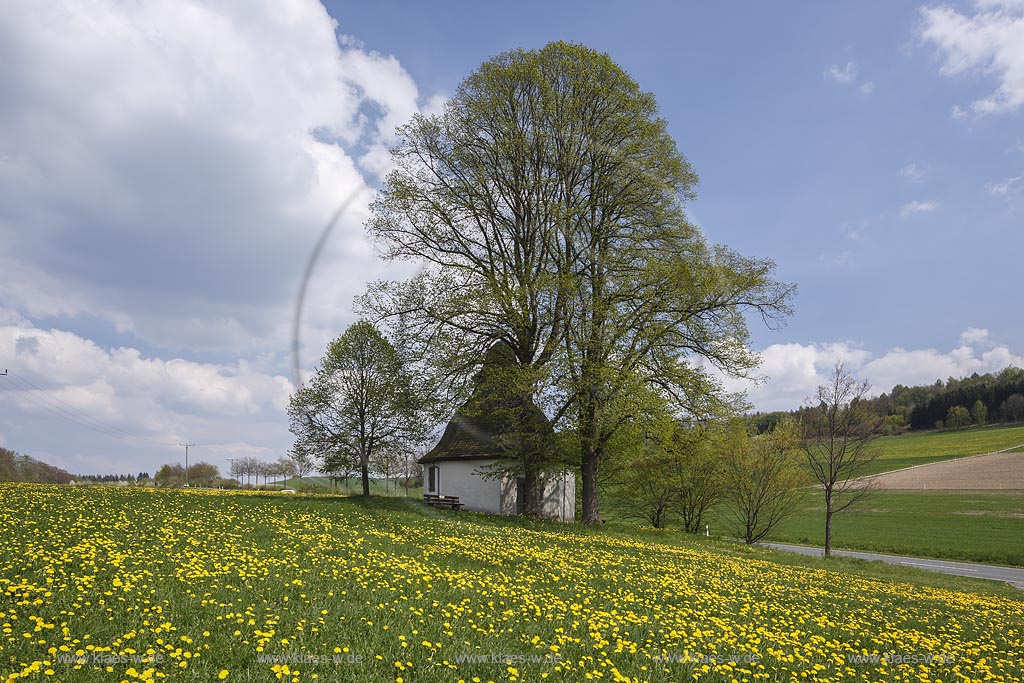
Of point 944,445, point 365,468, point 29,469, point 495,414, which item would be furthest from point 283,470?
point 944,445

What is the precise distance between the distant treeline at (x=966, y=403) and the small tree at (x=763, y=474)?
100 meters

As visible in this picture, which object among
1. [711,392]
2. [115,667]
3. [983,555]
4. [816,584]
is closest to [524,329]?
[711,392]

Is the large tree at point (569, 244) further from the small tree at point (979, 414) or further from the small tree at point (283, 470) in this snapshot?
the small tree at point (979, 414)

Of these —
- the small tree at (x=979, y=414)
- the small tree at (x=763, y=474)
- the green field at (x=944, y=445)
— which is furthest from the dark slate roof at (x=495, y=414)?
the small tree at (x=979, y=414)

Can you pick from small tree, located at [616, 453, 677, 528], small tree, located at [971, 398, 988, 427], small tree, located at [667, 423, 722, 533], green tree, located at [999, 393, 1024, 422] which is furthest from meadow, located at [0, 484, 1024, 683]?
green tree, located at [999, 393, 1024, 422]

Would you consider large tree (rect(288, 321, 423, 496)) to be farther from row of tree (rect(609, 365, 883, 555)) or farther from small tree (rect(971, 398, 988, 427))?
small tree (rect(971, 398, 988, 427))

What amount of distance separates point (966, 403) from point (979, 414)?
22.2 feet

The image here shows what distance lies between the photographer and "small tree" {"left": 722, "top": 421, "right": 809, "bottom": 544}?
32.8 m

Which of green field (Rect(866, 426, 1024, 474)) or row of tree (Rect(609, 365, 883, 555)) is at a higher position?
row of tree (Rect(609, 365, 883, 555))

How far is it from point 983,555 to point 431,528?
122ft

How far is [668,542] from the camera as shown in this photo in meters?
23.7

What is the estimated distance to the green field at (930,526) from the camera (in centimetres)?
3784

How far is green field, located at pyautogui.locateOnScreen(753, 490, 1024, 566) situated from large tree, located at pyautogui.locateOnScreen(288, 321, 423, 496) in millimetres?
28249

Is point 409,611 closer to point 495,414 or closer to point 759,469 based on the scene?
point 495,414
